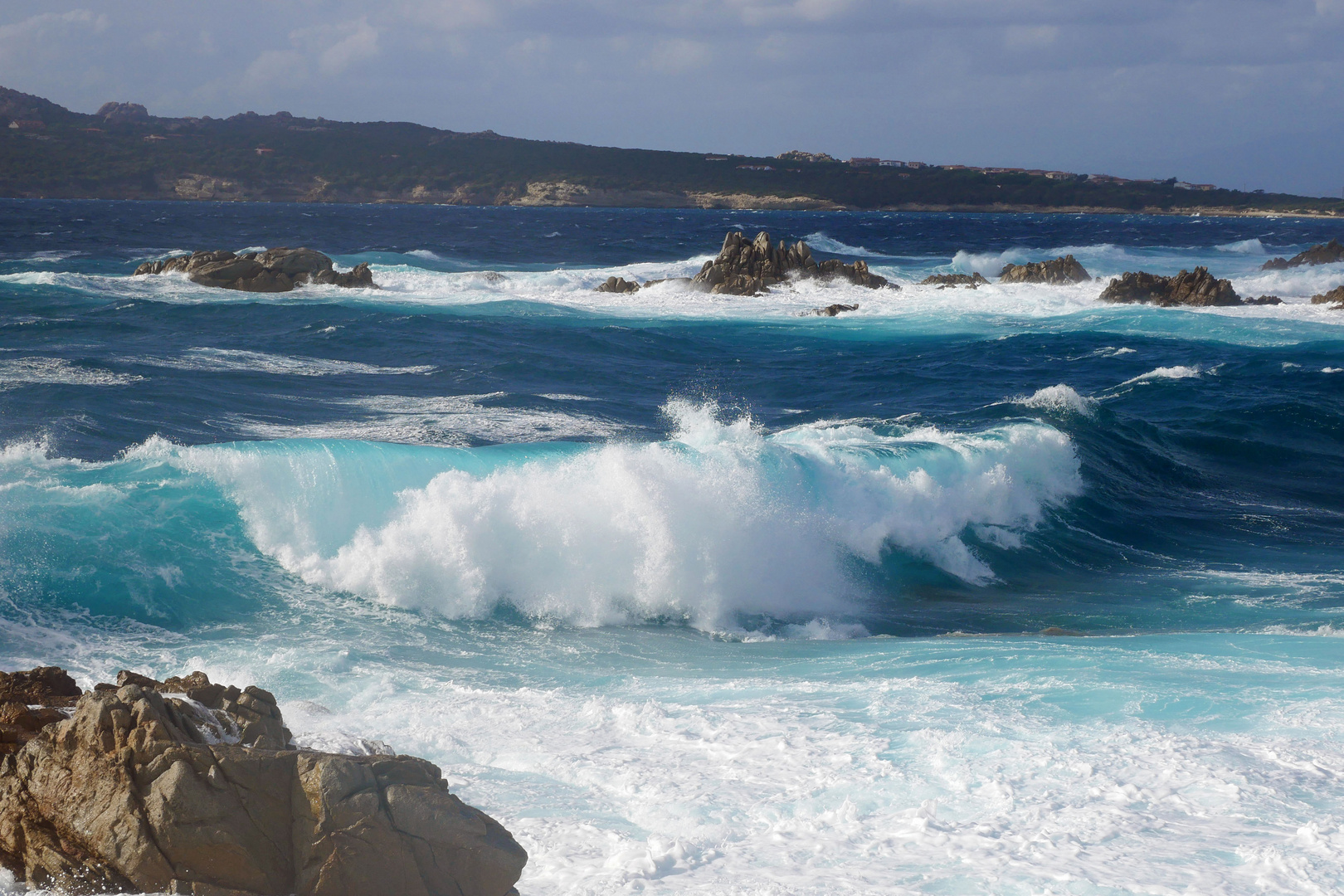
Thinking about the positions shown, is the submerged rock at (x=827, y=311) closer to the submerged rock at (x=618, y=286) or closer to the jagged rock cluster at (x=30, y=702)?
the submerged rock at (x=618, y=286)

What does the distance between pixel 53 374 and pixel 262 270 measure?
15942 millimetres

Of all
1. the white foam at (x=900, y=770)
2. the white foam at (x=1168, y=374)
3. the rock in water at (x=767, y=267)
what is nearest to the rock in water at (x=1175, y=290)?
the rock in water at (x=767, y=267)

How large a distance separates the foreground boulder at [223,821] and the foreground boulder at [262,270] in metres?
29.6

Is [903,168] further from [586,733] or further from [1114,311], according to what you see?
[586,733]

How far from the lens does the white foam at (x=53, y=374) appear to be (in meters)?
16.1

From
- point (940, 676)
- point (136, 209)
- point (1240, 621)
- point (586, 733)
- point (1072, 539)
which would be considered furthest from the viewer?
point (136, 209)

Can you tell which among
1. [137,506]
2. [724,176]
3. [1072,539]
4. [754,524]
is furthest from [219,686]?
[724,176]

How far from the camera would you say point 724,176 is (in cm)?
15450

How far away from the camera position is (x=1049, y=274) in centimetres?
3888

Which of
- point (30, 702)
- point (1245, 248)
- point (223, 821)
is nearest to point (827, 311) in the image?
point (30, 702)

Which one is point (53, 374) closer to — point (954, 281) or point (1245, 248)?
point (954, 281)

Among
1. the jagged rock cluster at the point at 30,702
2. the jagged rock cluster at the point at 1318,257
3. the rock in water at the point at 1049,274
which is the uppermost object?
the jagged rock cluster at the point at 1318,257

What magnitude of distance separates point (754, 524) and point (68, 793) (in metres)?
7.26

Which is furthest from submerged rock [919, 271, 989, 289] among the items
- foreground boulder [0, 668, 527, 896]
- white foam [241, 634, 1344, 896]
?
foreground boulder [0, 668, 527, 896]
